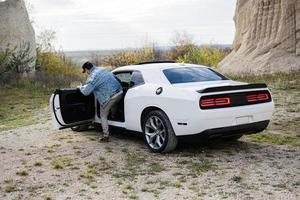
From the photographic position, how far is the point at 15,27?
23.9 meters

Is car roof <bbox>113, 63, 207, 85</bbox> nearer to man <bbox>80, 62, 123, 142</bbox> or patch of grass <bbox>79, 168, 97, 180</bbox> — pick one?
man <bbox>80, 62, 123, 142</bbox>

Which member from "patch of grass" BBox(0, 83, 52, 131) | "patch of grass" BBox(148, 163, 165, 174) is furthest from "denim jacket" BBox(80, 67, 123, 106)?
"patch of grass" BBox(0, 83, 52, 131)

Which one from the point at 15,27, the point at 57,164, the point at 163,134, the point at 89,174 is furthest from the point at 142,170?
the point at 15,27

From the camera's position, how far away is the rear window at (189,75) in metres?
8.23

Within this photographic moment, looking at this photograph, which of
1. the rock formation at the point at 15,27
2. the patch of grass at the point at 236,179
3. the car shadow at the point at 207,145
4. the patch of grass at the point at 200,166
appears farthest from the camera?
the rock formation at the point at 15,27

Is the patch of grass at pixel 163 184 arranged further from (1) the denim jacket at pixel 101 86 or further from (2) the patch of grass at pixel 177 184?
(1) the denim jacket at pixel 101 86

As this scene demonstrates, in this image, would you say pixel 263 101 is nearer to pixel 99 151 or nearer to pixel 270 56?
pixel 99 151

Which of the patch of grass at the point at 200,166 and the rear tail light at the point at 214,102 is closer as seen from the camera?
the patch of grass at the point at 200,166

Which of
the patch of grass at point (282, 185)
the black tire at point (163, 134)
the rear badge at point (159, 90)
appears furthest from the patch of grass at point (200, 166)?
the rear badge at point (159, 90)

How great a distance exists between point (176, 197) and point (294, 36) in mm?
18110

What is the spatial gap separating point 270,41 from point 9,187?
62.3ft

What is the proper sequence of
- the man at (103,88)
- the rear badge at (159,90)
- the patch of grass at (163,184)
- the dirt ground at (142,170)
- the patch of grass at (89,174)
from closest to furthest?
the dirt ground at (142,170)
the patch of grass at (163,184)
the patch of grass at (89,174)
the rear badge at (159,90)
the man at (103,88)

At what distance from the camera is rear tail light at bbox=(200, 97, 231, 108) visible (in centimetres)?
725

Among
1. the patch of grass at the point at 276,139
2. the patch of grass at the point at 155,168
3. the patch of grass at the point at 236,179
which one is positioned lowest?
the patch of grass at the point at 276,139
